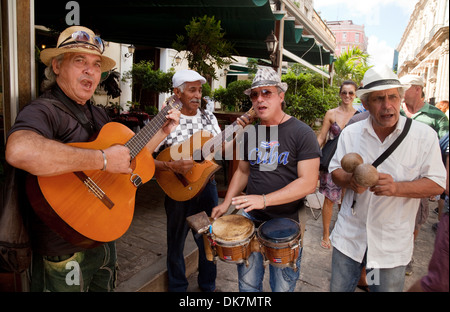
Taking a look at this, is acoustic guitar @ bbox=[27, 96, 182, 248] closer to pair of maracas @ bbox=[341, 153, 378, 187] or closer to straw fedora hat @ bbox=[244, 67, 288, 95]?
straw fedora hat @ bbox=[244, 67, 288, 95]

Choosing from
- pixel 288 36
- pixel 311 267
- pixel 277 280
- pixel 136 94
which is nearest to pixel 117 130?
pixel 277 280

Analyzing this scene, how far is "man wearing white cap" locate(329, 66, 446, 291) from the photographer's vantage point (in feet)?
4.87

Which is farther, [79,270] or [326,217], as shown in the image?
[326,217]

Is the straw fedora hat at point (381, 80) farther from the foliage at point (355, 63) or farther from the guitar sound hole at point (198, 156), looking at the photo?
the guitar sound hole at point (198, 156)

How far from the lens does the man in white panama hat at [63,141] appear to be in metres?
1.42

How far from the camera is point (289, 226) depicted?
78.3 inches

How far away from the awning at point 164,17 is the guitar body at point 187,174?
2469mm

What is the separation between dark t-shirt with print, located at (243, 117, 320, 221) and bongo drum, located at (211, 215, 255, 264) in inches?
11.3

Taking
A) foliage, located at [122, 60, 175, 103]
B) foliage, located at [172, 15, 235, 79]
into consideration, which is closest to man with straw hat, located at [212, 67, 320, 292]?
foliage, located at [172, 15, 235, 79]

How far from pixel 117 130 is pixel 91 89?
304mm

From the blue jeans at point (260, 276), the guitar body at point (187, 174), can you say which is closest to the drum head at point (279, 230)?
the blue jeans at point (260, 276)

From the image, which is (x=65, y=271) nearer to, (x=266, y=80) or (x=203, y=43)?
(x=266, y=80)

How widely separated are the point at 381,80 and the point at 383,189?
0.55 metres
